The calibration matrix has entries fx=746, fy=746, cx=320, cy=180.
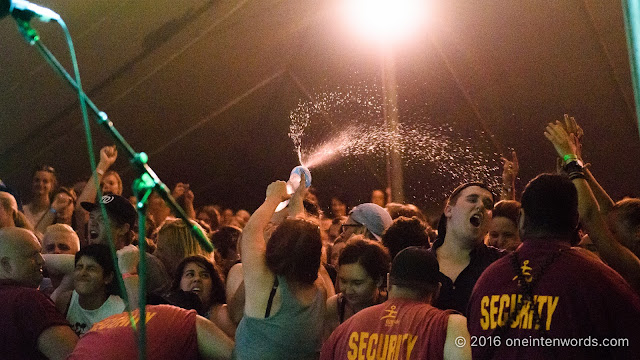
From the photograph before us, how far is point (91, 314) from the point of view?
15.4 ft

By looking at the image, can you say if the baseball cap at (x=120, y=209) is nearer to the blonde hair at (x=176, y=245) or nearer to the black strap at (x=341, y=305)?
the blonde hair at (x=176, y=245)

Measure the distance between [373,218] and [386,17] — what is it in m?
3.94

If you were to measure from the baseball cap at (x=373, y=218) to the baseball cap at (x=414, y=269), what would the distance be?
1.43m

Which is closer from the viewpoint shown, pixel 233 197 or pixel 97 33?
pixel 97 33

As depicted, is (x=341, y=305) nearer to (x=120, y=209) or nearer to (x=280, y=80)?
(x=120, y=209)

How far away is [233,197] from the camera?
1031cm

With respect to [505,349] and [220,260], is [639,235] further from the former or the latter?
[220,260]

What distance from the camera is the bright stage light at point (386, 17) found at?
27.1 feet

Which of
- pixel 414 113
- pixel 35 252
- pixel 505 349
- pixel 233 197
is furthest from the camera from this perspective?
pixel 233 197

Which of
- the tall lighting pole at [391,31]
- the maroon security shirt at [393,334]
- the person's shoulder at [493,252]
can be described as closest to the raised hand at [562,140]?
the person's shoulder at [493,252]

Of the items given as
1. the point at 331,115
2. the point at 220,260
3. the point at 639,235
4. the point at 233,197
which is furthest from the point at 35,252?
the point at 233,197

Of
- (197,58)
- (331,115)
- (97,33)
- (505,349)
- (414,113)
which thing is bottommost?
(505,349)

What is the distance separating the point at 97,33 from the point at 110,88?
2.47 feet

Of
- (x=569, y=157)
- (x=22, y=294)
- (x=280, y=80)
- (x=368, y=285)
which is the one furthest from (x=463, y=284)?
(x=280, y=80)
